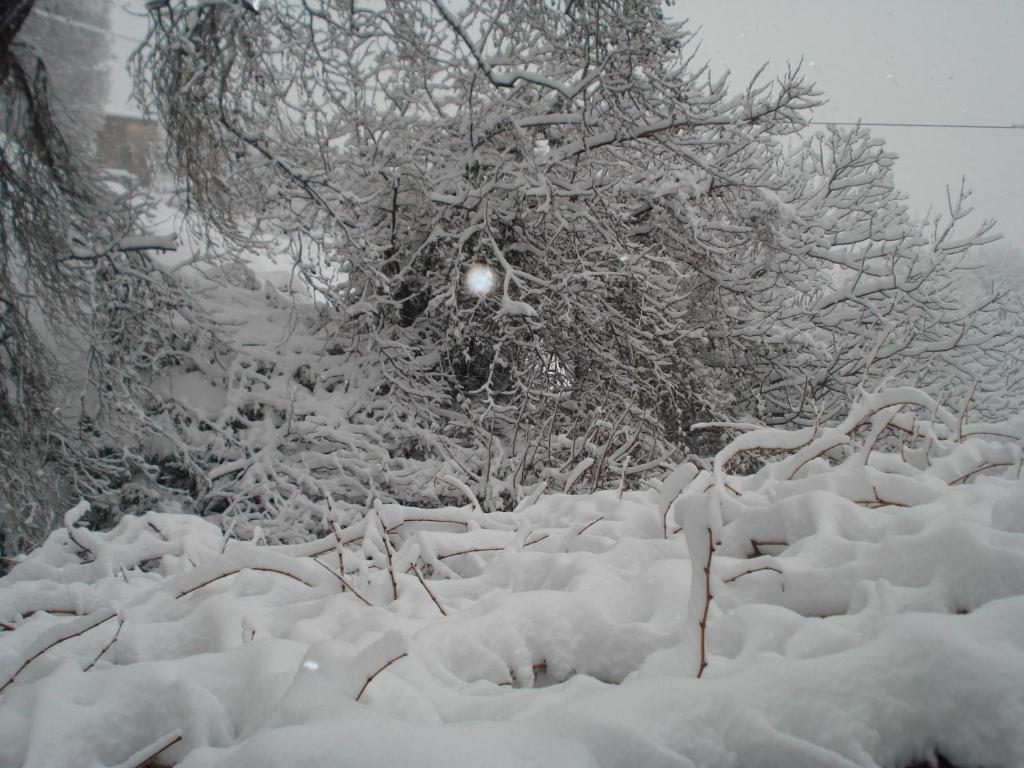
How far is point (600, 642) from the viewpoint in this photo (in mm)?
1179

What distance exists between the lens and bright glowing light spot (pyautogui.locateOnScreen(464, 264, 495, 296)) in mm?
5648

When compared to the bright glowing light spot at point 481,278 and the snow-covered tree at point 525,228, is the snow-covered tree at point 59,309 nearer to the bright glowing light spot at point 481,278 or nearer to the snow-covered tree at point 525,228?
the snow-covered tree at point 525,228

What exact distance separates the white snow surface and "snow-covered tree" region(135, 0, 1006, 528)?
237 centimetres

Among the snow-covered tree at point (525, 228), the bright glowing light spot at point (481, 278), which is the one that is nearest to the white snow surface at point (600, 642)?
the snow-covered tree at point (525, 228)

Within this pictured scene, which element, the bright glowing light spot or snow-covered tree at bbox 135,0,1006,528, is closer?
snow-covered tree at bbox 135,0,1006,528

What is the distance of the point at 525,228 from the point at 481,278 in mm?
777

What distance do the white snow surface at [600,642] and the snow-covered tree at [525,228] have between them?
7.78 feet

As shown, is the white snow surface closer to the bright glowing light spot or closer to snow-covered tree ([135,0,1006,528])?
snow-covered tree ([135,0,1006,528])

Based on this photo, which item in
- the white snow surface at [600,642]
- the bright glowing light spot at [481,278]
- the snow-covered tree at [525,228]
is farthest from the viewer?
the bright glowing light spot at [481,278]

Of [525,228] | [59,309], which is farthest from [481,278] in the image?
[59,309]

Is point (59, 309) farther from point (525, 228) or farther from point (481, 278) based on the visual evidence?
point (525, 228)

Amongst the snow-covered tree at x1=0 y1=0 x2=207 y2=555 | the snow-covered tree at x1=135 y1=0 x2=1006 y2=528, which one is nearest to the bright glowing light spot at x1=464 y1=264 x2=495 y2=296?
the snow-covered tree at x1=135 y1=0 x2=1006 y2=528

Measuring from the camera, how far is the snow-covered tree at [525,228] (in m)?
4.21

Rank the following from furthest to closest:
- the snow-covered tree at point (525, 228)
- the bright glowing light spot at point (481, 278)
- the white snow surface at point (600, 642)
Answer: the bright glowing light spot at point (481, 278), the snow-covered tree at point (525, 228), the white snow surface at point (600, 642)
